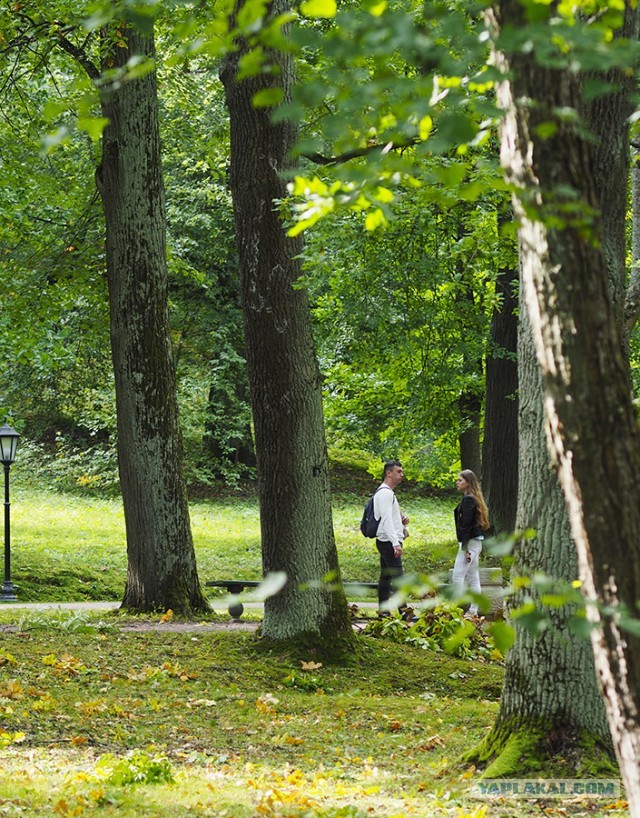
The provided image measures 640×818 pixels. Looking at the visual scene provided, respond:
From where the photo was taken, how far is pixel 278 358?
10070 millimetres

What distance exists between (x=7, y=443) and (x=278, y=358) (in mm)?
10360

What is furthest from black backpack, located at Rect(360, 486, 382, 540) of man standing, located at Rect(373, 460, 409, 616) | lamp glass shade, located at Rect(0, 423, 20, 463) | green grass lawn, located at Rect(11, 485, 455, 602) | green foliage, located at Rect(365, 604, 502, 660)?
lamp glass shade, located at Rect(0, 423, 20, 463)

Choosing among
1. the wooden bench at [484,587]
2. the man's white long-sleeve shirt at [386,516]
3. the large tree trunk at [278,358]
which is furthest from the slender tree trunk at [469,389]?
the large tree trunk at [278,358]

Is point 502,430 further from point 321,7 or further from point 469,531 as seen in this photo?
point 321,7

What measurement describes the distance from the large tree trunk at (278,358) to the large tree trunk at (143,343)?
9.96 ft

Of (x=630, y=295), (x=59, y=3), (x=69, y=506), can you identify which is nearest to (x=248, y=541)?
(x=69, y=506)

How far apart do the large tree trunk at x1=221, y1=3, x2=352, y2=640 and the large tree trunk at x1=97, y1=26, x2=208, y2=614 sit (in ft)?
9.96

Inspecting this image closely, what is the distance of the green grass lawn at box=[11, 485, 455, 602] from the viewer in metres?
20.6

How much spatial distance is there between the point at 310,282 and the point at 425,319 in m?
7.68

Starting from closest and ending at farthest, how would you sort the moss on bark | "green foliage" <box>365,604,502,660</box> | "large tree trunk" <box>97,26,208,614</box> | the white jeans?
the moss on bark < "green foliage" <box>365,604,502,660</box> < "large tree trunk" <box>97,26,208,614</box> < the white jeans

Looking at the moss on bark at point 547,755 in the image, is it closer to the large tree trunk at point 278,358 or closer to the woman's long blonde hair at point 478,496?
the large tree trunk at point 278,358

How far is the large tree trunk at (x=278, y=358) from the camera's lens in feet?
33.1

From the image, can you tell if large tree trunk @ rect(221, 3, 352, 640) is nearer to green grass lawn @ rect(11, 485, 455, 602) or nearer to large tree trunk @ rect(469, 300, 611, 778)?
large tree trunk @ rect(469, 300, 611, 778)

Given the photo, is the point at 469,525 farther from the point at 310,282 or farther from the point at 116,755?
the point at 116,755
